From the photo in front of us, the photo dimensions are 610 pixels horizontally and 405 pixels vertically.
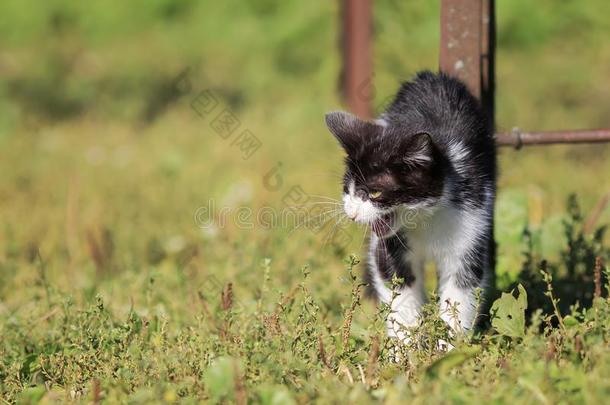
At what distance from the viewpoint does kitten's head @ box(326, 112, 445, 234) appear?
2559 millimetres

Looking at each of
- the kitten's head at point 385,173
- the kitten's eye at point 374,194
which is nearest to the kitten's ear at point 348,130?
the kitten's head at point 385,173

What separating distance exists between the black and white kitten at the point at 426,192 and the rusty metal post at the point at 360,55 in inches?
104

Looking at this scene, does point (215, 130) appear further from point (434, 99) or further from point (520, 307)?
point (520, 307)

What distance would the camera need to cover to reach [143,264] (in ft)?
13.1

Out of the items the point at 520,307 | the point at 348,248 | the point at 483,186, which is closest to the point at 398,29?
the point at 348,248

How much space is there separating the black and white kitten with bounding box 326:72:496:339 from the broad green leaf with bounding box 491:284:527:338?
0.37 feet

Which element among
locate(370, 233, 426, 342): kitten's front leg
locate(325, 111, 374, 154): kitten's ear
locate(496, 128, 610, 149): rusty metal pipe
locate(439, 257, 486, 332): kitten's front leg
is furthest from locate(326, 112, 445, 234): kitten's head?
locate(496, 128, 610, 149): rusty metal pipe

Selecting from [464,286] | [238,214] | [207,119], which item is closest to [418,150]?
[464,286]

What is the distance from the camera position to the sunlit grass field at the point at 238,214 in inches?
89.7

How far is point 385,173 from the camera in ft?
8.55

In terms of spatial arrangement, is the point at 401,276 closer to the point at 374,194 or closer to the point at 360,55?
the point at 374,194

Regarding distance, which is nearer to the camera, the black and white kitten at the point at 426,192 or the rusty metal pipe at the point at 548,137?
the black and white kitten at the point at 426,192

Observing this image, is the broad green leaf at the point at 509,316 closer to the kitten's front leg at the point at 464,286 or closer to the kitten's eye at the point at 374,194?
the kitten's front leg at the point at 464,286

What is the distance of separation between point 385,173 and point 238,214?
1.88 m
